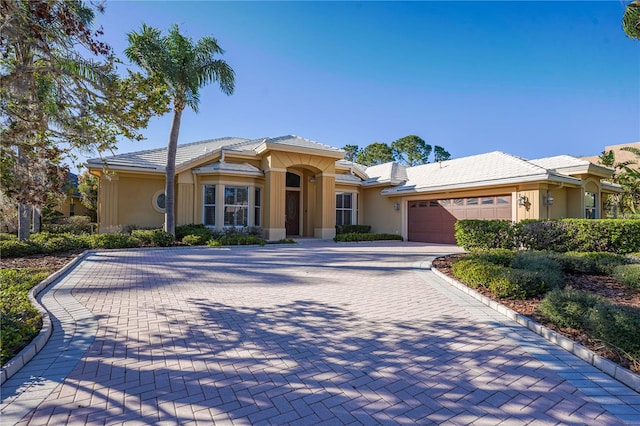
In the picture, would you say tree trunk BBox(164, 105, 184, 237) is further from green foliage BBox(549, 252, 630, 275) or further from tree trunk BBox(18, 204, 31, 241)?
green foliage BBox(549, 252, 630, 275)

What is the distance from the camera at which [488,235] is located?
11492 millimetres

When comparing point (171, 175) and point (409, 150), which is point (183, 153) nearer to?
point (171, 175)

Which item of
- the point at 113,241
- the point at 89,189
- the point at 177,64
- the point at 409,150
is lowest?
the point at 113,241

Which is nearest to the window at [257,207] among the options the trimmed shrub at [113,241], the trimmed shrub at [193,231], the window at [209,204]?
the window at [209,204]

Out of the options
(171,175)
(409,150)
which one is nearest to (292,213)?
(171,175)

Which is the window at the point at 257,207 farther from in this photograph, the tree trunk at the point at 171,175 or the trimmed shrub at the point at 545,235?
the trimmed shrub at the point at 545,235

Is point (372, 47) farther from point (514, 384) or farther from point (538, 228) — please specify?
point (514, 384)

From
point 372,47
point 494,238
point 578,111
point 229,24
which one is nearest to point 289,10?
point 229,24

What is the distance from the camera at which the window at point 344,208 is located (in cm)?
2077

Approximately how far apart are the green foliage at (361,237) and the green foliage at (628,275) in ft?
37.3

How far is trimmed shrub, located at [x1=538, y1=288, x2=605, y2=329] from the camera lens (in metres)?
4.23

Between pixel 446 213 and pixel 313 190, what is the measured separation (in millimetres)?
7511

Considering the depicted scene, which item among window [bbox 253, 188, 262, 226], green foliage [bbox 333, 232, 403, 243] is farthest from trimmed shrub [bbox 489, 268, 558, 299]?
window [bbox 253, 188, 262, 226]

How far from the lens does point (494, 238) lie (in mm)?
11500
